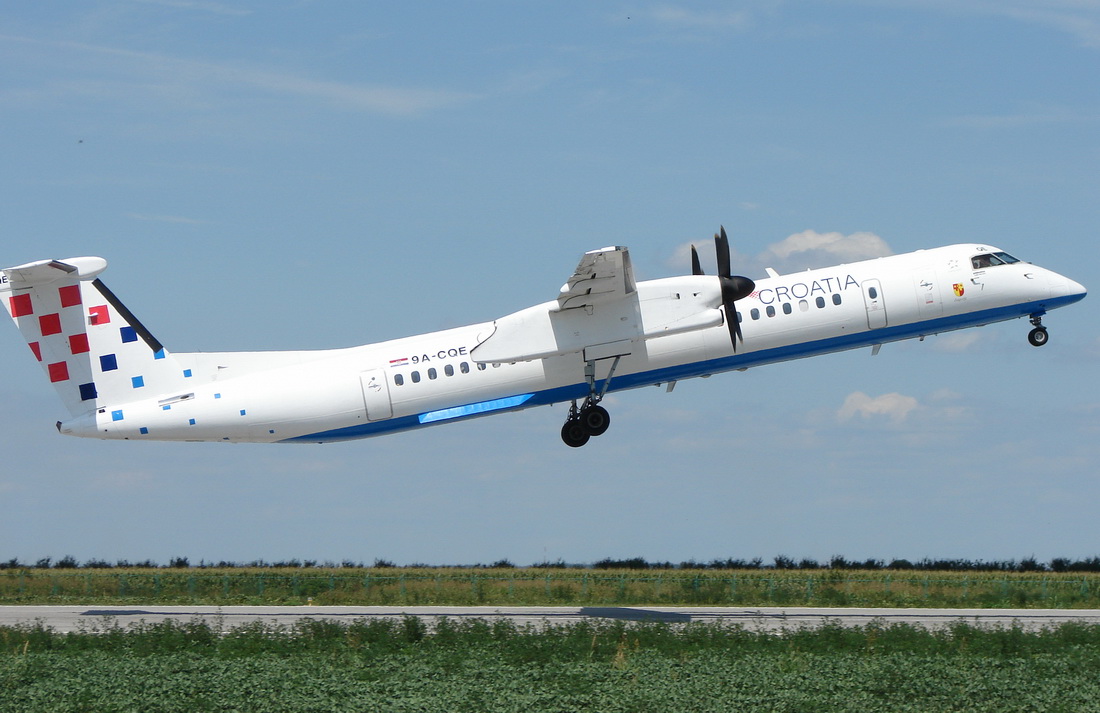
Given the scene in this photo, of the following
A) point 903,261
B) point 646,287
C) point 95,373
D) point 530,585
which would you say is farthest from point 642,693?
point 530,585

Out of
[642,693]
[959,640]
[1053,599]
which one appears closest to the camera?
[642,693]

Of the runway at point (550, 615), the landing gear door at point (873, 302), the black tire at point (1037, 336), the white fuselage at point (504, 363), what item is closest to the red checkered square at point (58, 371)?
the white fuselage at point (504, 363)

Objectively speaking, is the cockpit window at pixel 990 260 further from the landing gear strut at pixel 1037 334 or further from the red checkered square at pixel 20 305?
the red checkered square at pixel 20 305

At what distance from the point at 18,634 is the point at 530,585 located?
18.0m

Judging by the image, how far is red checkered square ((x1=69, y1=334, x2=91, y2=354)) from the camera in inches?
1130

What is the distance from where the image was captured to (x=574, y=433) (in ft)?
95.1

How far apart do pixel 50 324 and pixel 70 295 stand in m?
0.87

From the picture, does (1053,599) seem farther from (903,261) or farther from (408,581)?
(408,581)

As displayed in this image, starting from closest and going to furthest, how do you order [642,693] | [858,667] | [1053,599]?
1. [642,693]
2. [858,667]
3. [1053,599]

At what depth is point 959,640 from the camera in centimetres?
2467

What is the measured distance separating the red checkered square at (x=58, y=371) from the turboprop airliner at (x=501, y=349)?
35 millimetres

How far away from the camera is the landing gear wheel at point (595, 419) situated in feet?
94.6

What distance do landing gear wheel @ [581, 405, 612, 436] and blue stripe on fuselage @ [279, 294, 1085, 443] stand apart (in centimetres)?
52

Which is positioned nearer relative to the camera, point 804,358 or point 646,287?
point 646,287
